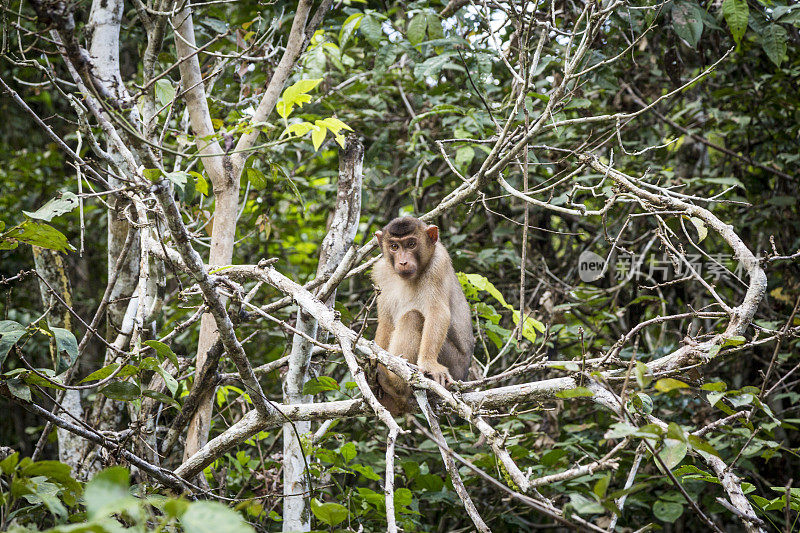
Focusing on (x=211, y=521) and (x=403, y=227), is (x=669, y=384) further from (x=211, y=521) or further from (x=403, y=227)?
(x=403, y=227)

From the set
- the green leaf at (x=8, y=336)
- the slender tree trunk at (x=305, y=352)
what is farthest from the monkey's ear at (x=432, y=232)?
the green leaf at (x=8, y=336)

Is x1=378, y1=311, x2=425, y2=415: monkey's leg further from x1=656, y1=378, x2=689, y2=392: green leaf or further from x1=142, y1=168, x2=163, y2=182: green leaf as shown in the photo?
x1=656, y1=378, x2=689, y2=392: green leaf

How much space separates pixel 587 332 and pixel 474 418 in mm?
4313

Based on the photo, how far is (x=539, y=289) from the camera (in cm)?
812

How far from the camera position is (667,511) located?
6195 mm

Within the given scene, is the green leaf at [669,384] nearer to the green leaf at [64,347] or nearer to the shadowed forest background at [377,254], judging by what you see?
the shadowed forest background at [377,254]

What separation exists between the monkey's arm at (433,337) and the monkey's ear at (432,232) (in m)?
0.66

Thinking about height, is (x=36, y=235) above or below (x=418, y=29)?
below

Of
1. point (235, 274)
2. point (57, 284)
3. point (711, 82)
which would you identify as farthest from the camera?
point (711, 82)

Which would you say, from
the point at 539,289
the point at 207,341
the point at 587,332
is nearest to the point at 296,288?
the point at 207,341

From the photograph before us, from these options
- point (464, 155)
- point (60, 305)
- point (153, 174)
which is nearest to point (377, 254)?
point (464, 155)

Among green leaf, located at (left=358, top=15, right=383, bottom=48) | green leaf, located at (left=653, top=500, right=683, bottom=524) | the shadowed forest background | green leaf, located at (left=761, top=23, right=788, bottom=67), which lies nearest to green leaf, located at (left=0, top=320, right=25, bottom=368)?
the shadowed forest background

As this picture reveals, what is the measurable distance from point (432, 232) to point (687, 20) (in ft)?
9.83

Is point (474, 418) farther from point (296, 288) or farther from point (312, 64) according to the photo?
point (312, 64)
